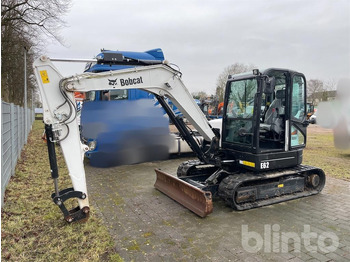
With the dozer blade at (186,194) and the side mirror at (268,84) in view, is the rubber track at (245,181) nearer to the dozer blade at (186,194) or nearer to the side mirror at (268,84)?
the dozer blade at (186,194)

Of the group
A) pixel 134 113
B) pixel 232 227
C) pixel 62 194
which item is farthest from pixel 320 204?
pixel 134 113

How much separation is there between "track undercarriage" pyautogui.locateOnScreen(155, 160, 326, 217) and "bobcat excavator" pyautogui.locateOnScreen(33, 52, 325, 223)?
0.06ft

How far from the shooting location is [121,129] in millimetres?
8336

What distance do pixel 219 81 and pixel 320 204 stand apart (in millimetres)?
31553

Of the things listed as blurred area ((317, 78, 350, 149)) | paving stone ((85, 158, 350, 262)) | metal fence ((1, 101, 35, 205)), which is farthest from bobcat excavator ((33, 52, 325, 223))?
metal fence ((1, 101, 35, 205))

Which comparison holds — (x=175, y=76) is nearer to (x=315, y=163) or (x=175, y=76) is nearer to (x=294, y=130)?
(x=294, y=130)

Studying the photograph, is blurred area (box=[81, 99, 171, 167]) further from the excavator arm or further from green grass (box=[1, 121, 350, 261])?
the excavator arm

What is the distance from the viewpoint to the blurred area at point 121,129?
8328 millimetres

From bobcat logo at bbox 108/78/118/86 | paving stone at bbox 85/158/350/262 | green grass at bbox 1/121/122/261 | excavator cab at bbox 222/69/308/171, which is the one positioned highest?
bobcat logo at bbox 108/78/118/86

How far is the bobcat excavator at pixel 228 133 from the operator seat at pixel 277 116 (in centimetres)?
2

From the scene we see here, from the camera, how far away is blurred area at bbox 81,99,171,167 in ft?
Result: 27.3

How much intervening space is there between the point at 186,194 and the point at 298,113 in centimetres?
282

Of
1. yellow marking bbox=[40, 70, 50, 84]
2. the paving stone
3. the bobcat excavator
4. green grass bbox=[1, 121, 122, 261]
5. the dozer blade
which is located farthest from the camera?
the dozer blade

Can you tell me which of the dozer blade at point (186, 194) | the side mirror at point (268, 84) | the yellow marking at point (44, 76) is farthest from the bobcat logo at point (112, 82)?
the side mirror at point (268, 84)
